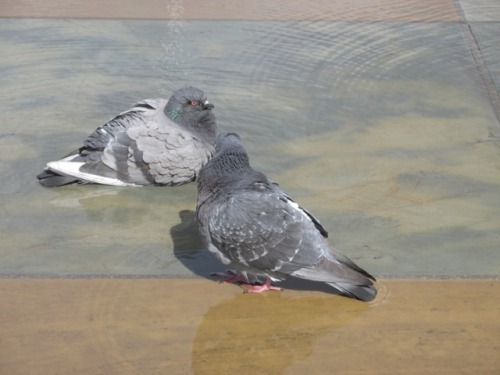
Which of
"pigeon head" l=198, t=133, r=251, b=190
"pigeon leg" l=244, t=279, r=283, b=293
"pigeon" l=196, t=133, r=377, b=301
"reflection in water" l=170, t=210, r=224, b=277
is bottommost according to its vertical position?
"reflection in water" l=170, t=210, r=224, b=277

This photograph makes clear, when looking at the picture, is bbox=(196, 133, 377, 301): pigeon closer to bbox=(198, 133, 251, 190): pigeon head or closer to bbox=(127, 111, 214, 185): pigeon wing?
bbox=(198, 133, 251, 190): pigeon head

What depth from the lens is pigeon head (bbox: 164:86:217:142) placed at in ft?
23.5

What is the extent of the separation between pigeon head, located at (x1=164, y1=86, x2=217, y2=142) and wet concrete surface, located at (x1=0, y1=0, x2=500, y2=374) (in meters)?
0.46

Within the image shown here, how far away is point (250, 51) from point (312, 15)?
1078 mm

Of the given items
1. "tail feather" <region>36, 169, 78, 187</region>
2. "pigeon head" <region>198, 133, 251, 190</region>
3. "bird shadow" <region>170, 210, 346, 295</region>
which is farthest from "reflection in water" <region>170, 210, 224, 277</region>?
"tail feather" <region>36, 169, 78, 187</region>

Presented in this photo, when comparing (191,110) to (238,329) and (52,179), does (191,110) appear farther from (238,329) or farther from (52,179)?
(238,329)

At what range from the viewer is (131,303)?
18.7 ft

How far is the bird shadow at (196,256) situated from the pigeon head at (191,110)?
2.50 feet

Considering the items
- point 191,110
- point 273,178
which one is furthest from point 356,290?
point 191,110

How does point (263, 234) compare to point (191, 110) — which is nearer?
point (263, 234)

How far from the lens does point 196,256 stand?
6.25m

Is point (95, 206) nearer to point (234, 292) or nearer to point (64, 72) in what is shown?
point (234, 292)

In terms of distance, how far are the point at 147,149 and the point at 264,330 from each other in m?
2.05

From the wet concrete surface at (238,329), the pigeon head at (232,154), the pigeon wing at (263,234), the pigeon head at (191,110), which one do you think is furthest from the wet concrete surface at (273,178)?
the pigeon head at (232,154)
